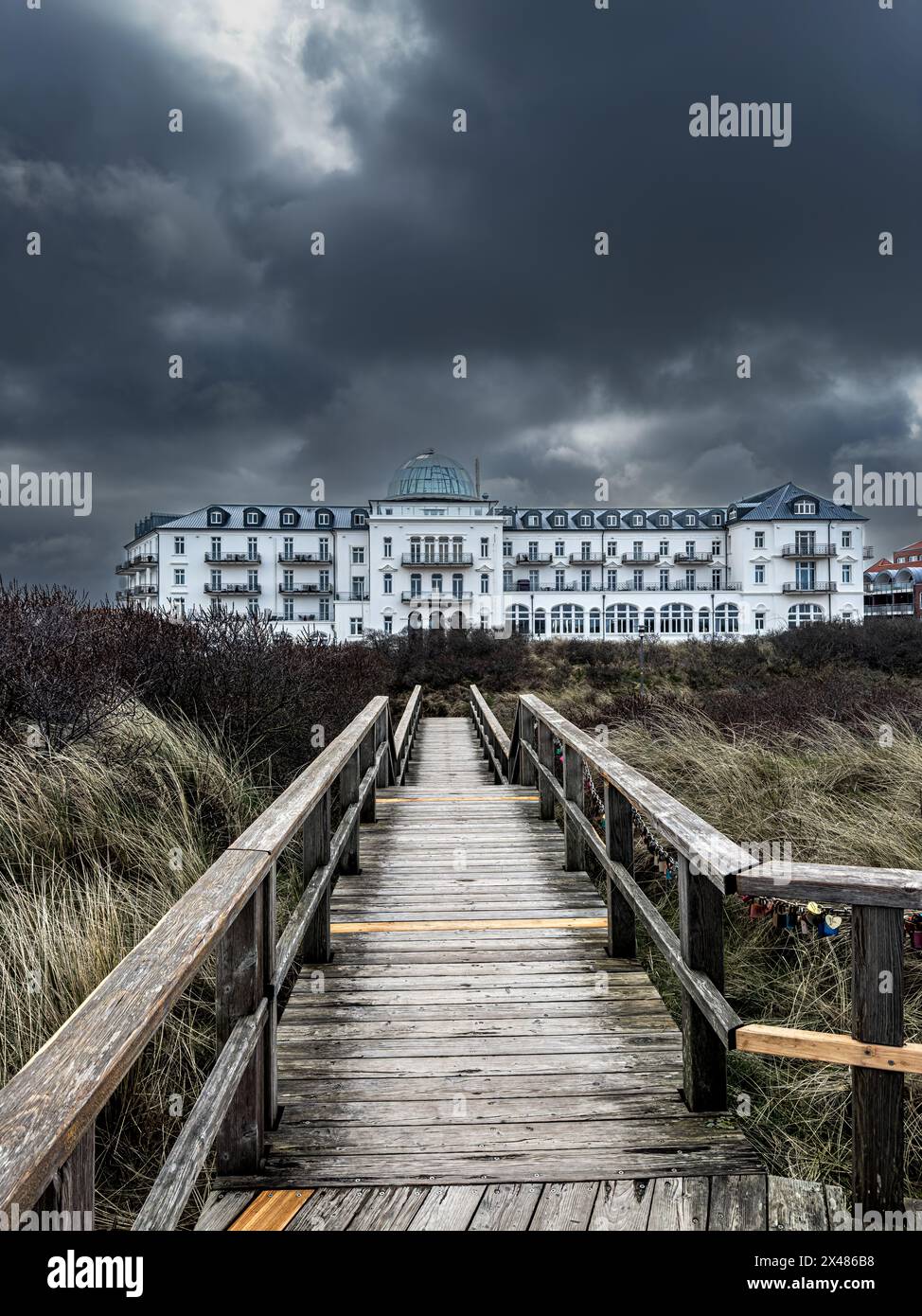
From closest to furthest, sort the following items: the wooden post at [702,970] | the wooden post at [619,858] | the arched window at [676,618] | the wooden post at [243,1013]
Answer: the wooden post at [243,1013]
the wooden post at [702,970]
the wooden post at [619,858]
the arched window at [676,618]

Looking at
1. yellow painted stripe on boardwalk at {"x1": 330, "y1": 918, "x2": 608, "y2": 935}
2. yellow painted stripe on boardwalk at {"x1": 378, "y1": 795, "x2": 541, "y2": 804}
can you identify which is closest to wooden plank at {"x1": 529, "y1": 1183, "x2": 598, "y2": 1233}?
yellow painted stripe on boardwalk at {"x1": 330, "y1": 918, "x2": 608, "y2": 935}

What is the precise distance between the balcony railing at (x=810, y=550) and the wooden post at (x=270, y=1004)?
58.5 metres

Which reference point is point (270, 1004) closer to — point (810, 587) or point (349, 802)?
point (349, 802)

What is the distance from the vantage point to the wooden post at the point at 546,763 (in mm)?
6473

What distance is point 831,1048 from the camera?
2.04 metres

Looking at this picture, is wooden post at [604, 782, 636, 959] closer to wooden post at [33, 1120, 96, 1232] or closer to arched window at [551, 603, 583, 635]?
wooden post at [33, 1120, 96, 1232]

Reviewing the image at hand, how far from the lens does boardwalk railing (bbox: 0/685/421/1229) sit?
110 centimetres

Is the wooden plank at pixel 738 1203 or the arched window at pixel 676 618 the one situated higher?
the arched window at pixel 676 618

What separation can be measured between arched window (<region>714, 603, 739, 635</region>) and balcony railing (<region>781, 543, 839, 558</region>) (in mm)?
5819

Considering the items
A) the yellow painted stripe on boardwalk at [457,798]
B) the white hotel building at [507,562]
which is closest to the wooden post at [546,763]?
the yellow painted stripe on boardwalk at [457,798]

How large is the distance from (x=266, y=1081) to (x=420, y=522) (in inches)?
2005

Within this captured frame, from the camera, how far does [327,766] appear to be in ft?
12.4

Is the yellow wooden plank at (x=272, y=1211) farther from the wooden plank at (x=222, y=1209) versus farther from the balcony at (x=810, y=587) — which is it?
the balcony at (x=810, y=587)
